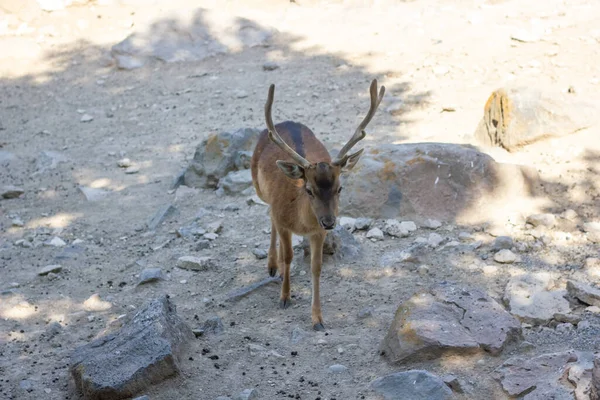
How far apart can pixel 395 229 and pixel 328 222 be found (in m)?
1.84

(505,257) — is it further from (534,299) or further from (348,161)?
(348,161)

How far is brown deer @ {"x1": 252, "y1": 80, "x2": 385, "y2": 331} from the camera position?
18.1ft

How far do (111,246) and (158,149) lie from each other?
2856 mm

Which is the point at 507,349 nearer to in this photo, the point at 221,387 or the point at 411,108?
the point at 221,387

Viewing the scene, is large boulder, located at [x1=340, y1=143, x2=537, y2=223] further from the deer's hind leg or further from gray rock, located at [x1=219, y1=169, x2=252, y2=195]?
gray rock, located at [x1=219, y1=169, x2=252, y2=195]

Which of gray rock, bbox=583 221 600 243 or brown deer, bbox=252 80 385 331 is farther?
gray rock, bbox=583 221 600 243

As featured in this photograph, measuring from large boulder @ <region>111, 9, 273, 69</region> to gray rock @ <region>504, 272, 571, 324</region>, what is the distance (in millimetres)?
8525

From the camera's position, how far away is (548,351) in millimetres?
4988

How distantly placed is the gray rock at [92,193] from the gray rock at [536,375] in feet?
19.0

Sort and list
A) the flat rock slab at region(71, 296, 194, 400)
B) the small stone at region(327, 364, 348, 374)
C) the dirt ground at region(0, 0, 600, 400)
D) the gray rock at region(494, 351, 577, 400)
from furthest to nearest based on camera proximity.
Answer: the dirt ground at region(0, 0, 600, 400) → the small stone at region(327, 364, 348, 374) → the flat rock slab at region(71, 296, 194, 400) → the gray rock at region(494, 351, 577, 400)

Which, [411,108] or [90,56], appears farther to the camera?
[90,56]

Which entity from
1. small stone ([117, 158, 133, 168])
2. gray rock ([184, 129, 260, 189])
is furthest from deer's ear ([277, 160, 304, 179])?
small stone ([117, 158, 133, 168])

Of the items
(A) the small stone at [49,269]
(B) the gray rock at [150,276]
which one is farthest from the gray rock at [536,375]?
(A) the small stone at [49,269]

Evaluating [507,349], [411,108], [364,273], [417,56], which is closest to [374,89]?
[364,273]
